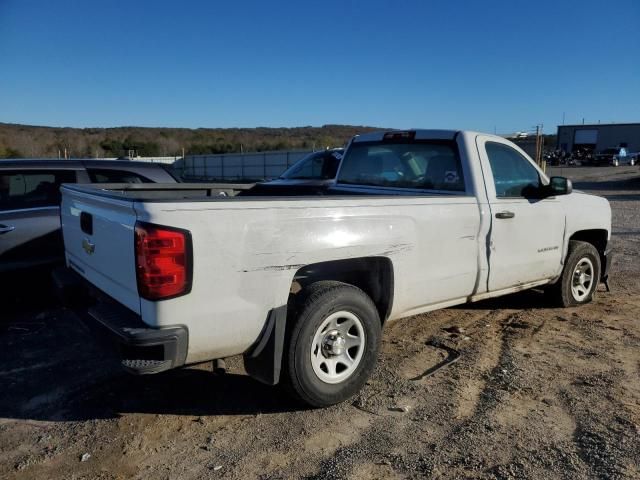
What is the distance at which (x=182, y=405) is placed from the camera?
3713 mm

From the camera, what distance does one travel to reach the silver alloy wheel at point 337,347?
11.6 ft

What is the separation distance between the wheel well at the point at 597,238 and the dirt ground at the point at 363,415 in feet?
3.90

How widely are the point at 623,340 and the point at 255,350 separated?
3560 millimetres

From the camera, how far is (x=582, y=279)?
5.92m

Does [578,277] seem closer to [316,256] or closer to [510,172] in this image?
[510,172]

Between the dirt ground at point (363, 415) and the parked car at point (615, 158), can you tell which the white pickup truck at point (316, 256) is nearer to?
the dirt ground at point (363, 415)

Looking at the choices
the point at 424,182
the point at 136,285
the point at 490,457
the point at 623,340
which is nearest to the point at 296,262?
the point at 136,285

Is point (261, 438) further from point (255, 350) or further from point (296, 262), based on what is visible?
point (296, 262)

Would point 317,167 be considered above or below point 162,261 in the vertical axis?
above

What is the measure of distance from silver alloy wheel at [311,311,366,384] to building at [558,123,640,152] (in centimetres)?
8356

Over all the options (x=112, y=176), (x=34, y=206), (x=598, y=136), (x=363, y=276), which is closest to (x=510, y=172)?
(x=363, y=276)

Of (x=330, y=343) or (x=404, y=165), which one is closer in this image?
(x=330, y=343)

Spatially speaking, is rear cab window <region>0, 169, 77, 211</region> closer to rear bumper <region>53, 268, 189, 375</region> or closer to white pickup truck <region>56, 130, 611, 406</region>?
white pickup truck <region>56, 130, 611, 406</region>

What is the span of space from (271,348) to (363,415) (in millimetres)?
817
